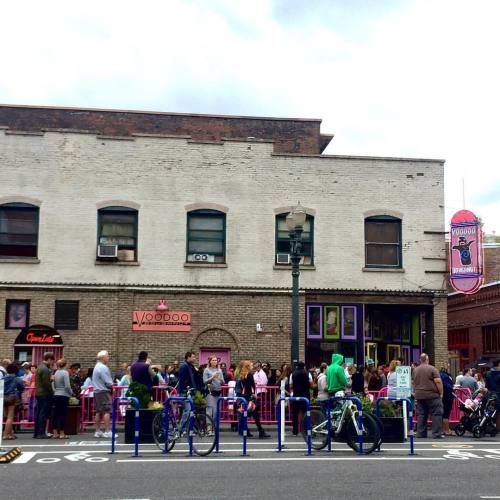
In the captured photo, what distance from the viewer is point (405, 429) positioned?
16.5 metres

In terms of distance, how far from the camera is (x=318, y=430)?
49.8 ft

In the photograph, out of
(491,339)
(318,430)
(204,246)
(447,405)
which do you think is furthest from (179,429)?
(491,339)

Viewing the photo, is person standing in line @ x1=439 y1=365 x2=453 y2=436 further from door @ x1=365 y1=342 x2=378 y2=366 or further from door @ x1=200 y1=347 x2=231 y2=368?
door @ x1=200 y1=347 x2=231 y2=368

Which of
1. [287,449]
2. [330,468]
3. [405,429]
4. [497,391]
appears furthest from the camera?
[497,391]

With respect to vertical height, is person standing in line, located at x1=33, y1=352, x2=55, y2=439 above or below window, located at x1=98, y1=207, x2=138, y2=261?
below

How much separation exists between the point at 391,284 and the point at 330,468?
15.6 metres

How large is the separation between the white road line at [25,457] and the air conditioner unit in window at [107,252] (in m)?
11.8

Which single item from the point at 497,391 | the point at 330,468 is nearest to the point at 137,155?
the point at 497,391

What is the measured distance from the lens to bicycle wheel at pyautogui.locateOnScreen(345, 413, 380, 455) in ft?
47.8

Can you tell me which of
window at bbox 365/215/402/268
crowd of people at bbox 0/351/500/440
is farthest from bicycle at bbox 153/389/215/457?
window at bbox 365/215/402/268

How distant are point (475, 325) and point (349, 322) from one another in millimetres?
14834

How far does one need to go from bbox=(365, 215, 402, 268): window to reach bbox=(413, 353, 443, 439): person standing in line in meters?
10.1

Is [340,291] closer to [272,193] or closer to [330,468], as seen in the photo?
[272,193]

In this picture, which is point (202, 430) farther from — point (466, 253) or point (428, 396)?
point (466, 253)
